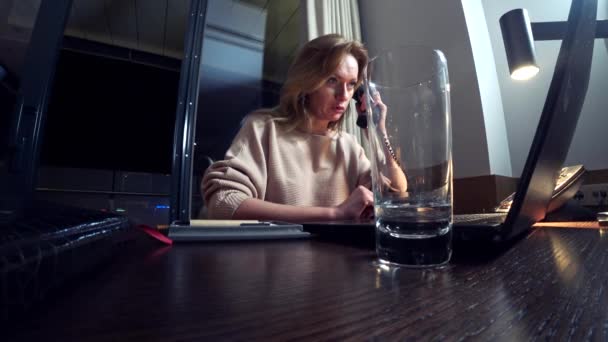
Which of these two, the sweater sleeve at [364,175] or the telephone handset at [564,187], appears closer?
the telephone handset at [564,187]

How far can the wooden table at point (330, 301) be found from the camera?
97 millimetres

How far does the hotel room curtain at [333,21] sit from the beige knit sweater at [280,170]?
2.09 ft

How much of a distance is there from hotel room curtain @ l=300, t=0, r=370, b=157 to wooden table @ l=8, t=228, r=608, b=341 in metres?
1.66

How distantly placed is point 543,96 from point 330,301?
1797mm

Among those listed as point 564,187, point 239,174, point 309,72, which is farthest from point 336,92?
point 564,187

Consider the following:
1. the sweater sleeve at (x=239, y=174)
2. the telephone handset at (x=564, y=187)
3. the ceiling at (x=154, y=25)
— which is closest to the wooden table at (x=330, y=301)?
the telephone handset at (x=564, y=187)

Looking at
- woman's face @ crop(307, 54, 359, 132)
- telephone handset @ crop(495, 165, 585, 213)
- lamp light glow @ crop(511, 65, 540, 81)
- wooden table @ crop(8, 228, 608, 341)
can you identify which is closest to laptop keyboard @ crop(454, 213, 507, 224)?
wooden table @ crop(8, 228, 608, 341)

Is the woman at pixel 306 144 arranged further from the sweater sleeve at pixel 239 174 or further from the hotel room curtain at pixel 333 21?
the hotel room curtain at pixel 333 21

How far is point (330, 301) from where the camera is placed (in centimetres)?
13

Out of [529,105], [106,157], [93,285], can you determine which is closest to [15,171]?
[93,285]

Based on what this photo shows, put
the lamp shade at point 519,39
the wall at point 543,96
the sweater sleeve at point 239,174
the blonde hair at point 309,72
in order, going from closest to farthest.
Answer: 1. the lamp shade at point 519,39
2. the sweater sleeve at point 239,174
3. the blonde hair at point 309,72
4. the wall at point 543,96

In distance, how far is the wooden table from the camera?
3.8 inches

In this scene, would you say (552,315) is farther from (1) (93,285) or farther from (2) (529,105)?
(2) (529,105)

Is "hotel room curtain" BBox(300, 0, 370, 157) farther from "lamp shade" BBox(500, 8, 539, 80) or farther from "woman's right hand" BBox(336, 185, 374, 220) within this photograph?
"lamp shade" BBox(500, 8, 539, 80)
